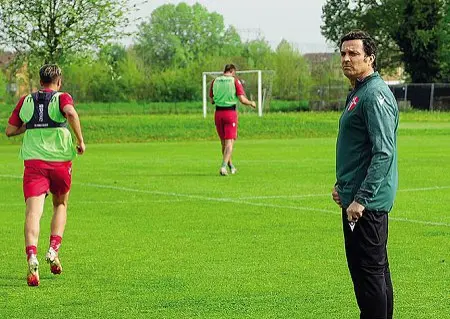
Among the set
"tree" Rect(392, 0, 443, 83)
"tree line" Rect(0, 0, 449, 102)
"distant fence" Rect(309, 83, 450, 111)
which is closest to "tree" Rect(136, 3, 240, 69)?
"tree line" Rect(0, 0, 449, 102)

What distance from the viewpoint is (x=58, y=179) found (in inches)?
446

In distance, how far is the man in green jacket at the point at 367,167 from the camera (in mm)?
7375

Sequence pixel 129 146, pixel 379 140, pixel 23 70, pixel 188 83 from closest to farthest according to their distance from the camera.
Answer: pixel 379 140 < pixel 129 146 < pixel 23 70 < pixel 188 83

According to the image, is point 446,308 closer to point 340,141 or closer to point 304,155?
point 340,141

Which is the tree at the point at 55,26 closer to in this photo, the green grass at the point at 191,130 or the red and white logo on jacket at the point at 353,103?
the green grass at the point at 191,130

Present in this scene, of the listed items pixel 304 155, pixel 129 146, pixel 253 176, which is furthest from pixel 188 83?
pixel 253 176

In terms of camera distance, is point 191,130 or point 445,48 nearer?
point 191,130

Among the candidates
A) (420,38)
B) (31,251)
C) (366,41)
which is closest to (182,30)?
(420,38)

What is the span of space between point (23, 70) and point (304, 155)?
28338mm

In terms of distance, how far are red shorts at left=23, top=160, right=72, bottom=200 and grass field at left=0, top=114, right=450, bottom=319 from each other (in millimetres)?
800

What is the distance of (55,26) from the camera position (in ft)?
151

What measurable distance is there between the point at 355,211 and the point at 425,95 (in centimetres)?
7337

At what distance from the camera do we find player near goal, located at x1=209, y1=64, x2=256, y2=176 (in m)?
23.6

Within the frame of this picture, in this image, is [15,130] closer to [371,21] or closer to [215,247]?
[215,247]
